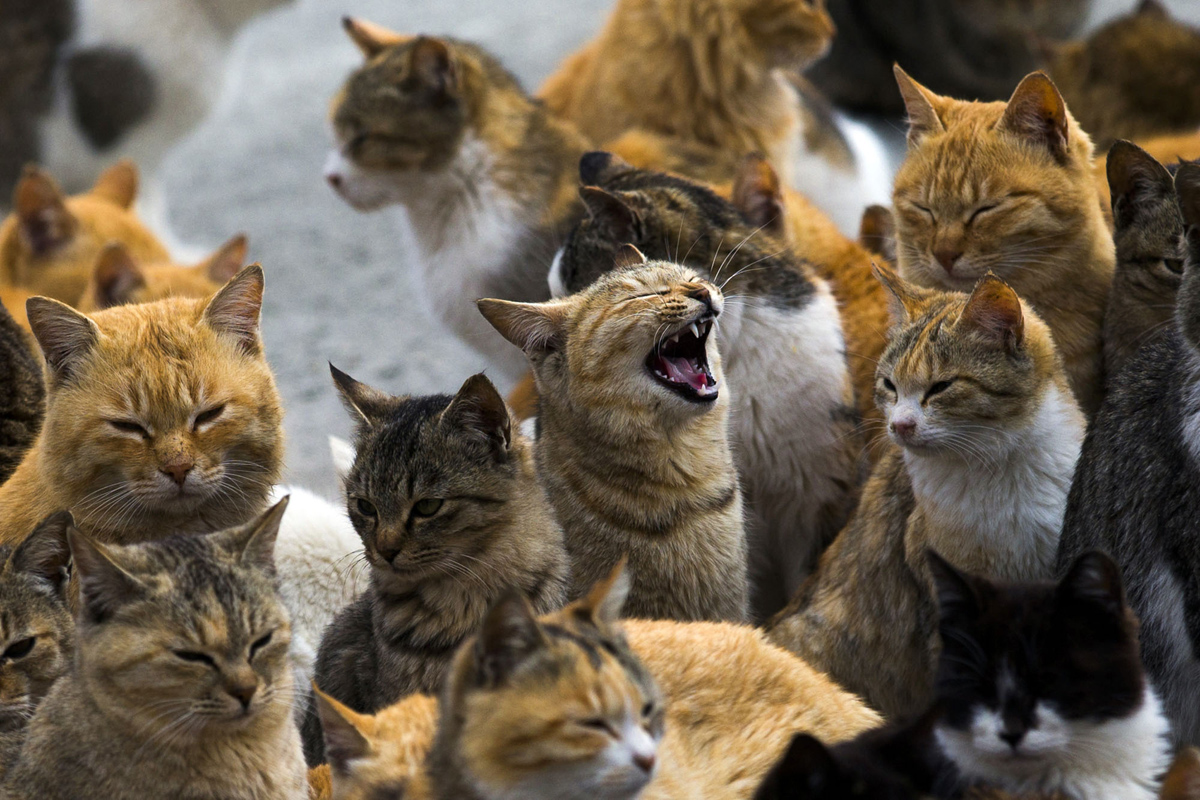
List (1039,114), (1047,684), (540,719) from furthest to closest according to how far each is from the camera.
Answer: (1039,114)
(1047,684)
(540,719)

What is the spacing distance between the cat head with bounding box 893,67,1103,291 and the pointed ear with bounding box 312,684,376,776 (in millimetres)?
2101

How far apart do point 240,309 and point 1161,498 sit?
231cm

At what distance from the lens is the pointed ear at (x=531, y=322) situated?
3289 mm

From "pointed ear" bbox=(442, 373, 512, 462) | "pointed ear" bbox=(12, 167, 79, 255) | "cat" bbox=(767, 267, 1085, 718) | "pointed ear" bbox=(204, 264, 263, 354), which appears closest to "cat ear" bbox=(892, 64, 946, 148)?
"cat" bbox=(767, 267, 1085, 718)

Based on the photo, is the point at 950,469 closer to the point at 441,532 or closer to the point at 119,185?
the point at 441,532

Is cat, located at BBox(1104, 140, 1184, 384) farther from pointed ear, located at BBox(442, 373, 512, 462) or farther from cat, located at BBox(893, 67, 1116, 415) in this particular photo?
pointed ear, located at BBox(442, 373, 512, 462)

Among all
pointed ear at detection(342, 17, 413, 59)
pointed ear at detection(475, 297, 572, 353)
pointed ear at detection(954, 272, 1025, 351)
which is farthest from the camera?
pointed ear at detection(342, 17, 413, 59)

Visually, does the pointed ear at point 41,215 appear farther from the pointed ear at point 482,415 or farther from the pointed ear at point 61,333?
the pointed ear at point 482,415

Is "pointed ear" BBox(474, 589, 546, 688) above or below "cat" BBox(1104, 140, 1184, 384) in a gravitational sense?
below

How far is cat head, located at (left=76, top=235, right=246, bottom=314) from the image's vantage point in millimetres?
5000

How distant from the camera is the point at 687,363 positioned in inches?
129

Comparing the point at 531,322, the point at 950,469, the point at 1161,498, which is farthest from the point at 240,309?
the point at 1161,498

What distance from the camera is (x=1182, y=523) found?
2.70 meters

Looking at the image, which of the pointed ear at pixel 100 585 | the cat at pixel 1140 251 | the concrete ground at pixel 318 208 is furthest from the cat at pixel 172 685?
the concrete ground at pixel 318 208
